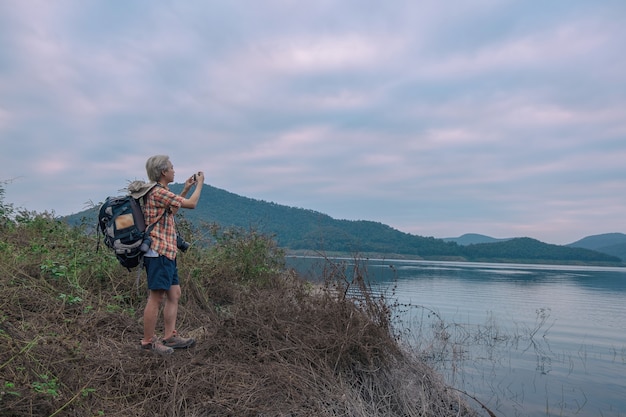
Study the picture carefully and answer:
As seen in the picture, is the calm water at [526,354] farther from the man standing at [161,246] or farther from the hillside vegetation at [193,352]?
the man standing at [161,246]

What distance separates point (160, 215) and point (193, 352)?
5.36 feet

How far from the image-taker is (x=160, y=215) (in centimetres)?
498

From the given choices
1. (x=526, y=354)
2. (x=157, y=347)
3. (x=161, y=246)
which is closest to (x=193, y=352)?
(x=157, y=347)

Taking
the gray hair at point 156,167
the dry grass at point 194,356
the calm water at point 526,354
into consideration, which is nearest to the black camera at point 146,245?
the gray hair at point 156,167

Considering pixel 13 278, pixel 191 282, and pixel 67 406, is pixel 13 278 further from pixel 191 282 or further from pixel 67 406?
pixel 67 406

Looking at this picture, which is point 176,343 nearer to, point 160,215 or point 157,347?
point 157,347

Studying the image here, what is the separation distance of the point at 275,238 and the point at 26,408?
7.67 m

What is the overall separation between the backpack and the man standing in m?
0.08

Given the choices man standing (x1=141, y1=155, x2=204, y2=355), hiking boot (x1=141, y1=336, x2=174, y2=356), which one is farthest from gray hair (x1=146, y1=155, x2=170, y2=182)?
hiking boot (x1=141, y1=336, x2=174, y2=356)

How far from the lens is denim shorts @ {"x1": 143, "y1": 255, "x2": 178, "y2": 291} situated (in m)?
4.84

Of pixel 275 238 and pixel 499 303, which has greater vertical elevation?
pixel 275 238

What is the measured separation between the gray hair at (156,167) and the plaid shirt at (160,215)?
0.14m

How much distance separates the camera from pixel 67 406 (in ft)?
11.8

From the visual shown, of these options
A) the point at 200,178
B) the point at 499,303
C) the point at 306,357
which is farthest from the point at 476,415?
the point at 499,303
